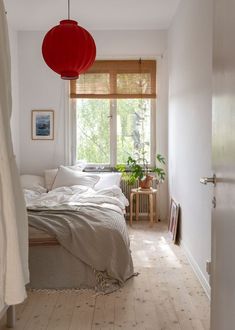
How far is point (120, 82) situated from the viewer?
5.82 metres

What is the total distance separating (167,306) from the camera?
2889mm

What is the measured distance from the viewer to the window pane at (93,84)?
582 centimetres

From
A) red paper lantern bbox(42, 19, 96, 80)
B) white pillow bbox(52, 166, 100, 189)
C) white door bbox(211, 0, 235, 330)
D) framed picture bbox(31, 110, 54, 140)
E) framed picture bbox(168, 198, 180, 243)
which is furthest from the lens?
framed picture bbox(31, 110, 54, 140)

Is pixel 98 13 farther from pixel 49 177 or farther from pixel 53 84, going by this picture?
pixel 49 177

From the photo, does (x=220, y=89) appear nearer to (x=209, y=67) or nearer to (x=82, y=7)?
(x=209, y=67)

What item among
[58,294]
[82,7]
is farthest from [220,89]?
[82,7]

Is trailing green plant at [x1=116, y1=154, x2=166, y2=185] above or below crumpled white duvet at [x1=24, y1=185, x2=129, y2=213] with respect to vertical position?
above

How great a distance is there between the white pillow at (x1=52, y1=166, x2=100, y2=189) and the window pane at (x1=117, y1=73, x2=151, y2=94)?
55.8 inches

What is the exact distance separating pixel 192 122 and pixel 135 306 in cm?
179

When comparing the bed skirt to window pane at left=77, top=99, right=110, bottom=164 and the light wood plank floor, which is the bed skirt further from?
window pane at left=77, top=99, right=110, bottom=164

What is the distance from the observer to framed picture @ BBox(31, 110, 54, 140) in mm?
5863

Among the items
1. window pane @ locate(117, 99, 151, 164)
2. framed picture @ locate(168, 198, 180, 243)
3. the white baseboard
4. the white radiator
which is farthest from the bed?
window pane @ locate(117, 99, 151, 164)

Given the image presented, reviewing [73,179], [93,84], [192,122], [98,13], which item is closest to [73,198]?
[73,179]

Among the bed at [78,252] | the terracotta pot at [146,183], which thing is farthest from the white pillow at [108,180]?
the bed at [78,252]
